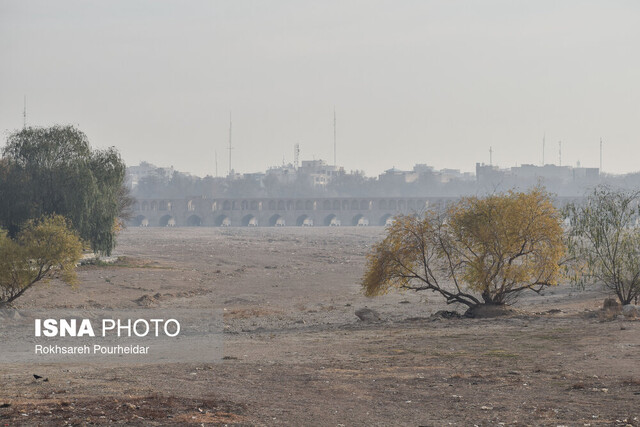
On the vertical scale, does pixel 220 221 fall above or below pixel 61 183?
below

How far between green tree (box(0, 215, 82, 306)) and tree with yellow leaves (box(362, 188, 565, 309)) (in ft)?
31.6

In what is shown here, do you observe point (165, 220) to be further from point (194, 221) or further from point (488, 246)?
point (488, 246)

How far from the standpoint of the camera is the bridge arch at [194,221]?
600 feet

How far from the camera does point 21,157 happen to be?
152 ft

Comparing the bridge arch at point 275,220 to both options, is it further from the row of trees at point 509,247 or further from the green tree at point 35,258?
the row of trees at point 509,247

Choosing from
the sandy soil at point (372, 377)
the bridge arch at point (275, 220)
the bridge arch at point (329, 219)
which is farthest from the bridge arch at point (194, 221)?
the sandy soil at point (372, 377)

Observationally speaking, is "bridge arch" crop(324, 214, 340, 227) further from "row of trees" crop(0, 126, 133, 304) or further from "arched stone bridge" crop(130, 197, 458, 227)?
"row of trees" crop(0, 126, 133, 304)

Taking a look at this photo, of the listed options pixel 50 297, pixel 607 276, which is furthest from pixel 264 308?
pixel 607 276

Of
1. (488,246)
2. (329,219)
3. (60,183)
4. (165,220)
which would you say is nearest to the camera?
(488,246)

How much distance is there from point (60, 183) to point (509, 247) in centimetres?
2601

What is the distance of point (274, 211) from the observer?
182 metres

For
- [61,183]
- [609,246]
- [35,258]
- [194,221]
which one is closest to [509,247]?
[609,246]

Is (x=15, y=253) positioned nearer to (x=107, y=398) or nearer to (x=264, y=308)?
(x=264, y=308)

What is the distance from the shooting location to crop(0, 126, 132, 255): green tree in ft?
143
